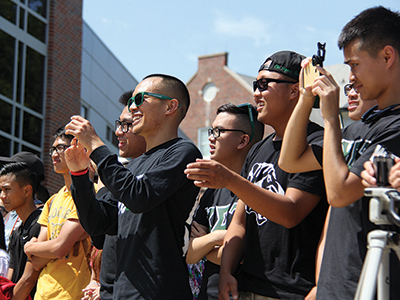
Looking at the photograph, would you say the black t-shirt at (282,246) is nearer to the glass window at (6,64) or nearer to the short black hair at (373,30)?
the short black hair at (373,30)

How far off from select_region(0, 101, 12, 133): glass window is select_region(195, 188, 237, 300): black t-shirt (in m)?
8.89

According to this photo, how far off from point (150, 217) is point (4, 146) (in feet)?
30.6

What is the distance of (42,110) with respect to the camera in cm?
1277

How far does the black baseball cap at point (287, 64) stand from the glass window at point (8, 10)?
10006mm

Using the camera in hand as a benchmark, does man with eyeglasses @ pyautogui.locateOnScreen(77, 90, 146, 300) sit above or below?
below

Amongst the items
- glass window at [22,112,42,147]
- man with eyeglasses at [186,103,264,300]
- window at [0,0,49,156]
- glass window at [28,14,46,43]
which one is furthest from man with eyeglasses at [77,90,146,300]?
glass window at [28,14,46,43]

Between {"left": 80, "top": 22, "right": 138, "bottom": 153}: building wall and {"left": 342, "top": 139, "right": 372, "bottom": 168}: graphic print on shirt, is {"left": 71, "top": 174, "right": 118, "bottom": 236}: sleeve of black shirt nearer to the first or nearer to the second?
{"left": 342, "top": 139, "right": 372, "bottom": 168}: graphic print on shirt

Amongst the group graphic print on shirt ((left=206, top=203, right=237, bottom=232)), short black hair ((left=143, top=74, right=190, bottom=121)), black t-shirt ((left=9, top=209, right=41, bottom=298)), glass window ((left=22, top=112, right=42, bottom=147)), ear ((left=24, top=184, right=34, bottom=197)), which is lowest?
black t-shirt ((left=9, top=209, right=41, bottom=298))

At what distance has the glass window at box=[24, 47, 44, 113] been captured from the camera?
12445 mm

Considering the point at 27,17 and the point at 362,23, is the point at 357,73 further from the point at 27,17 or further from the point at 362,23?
the point at 27,17

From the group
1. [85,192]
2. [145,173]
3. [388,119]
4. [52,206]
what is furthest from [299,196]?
[52,206]

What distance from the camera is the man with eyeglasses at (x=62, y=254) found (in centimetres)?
414

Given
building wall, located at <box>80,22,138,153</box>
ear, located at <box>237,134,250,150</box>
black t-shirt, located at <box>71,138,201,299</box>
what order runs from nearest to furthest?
black t-shirt, located at <box>71,138,201,299</box>, ear, located at <box>237,134,250,150</box>, building wall, located at <box>80,22,138,153</box>

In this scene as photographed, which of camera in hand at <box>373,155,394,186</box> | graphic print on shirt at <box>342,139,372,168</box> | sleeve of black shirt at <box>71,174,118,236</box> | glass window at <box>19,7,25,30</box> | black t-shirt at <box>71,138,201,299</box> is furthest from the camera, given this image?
glass window at <box>19,7,25,30</box>
